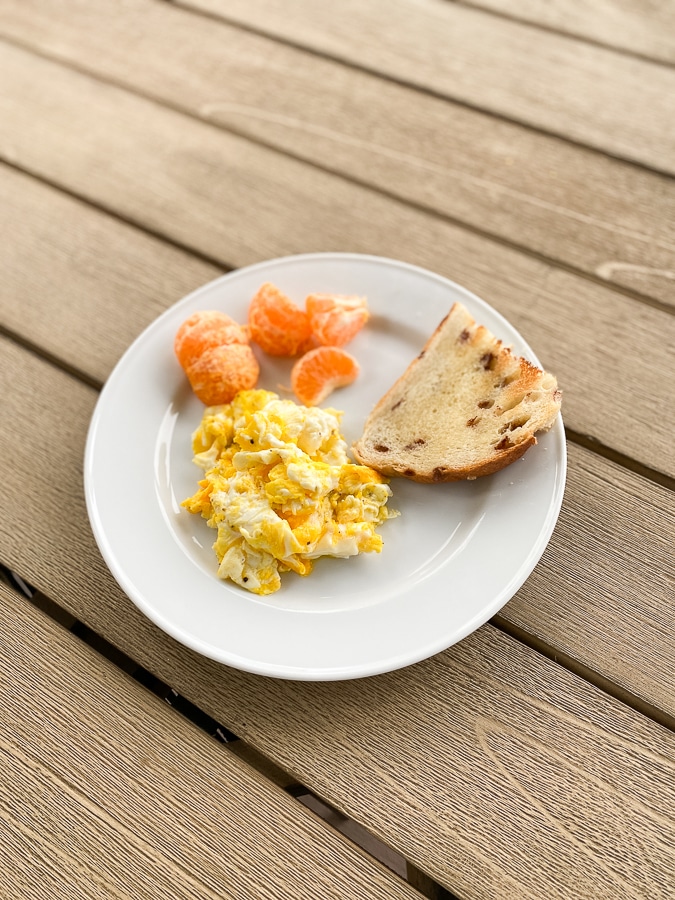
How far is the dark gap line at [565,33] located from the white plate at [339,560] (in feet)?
3.79

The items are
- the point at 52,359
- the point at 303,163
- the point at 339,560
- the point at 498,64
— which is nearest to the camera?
the point at 339,560

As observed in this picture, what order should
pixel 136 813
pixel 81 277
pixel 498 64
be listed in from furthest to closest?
pixel 498 64 < pixel 81 277 < pixel 136 813

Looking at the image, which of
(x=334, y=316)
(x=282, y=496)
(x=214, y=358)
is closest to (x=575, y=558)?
(x=282, y=496)

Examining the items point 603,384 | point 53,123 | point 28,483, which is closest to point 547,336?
point 603,384

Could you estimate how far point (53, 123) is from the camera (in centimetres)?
214

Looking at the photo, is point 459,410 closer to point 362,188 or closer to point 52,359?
point 362,188

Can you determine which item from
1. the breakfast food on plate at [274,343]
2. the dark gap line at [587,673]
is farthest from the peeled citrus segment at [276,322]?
the dark gap line at [587,673]

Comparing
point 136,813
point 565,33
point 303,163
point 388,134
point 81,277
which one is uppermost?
point 565,33

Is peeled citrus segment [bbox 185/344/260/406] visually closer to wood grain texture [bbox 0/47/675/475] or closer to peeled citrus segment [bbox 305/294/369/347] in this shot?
peeled citrus segment [bbox 305/294/369/347]

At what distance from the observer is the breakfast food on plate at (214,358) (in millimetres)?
1454

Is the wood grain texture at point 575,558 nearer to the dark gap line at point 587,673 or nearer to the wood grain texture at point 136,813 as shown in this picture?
the dark gap line at point 587,673

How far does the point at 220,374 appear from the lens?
1.45 metres

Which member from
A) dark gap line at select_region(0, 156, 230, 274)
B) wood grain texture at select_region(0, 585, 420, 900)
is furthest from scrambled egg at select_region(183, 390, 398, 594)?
dark gap line at select_region(0, 156, 230, 274)

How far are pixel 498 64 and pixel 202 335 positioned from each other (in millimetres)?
1355
